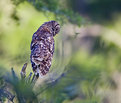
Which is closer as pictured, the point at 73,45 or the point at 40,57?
the point at 40,57

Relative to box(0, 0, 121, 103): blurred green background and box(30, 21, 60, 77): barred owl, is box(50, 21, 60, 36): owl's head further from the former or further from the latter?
box(0, 0, 121, 103): blurred green background

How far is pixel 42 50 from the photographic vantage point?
4.01 feet

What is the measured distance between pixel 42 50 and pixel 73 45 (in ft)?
8.91

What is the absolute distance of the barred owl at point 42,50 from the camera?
47.7 inches

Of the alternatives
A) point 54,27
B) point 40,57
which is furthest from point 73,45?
point 40,57

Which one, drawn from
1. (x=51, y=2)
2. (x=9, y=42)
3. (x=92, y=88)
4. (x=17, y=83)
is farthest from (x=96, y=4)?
(x=17, y=83)

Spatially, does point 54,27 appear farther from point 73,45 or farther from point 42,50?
point 73,45

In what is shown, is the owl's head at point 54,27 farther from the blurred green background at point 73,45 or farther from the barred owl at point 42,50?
the blurred green background at point 73,45

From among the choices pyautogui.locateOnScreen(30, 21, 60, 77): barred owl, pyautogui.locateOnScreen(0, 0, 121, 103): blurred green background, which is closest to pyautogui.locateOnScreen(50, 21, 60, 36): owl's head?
pyautogui.locateOnScreen(30, 21, 60, 77): barred owl

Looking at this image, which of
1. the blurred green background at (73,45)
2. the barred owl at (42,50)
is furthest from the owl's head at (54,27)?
the blurred green background at (73,45)

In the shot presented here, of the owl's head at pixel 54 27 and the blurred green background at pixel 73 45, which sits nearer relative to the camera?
the owl's head at pixel 54 27

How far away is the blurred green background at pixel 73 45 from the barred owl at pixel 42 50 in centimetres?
10

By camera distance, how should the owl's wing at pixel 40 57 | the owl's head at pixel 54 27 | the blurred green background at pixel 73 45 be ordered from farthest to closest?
the blurred green background at pixel 73 45
the owl's head at pixel 54 27
the owl's wing at pixel 40 57

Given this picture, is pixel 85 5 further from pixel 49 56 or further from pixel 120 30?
pixel 49 56
